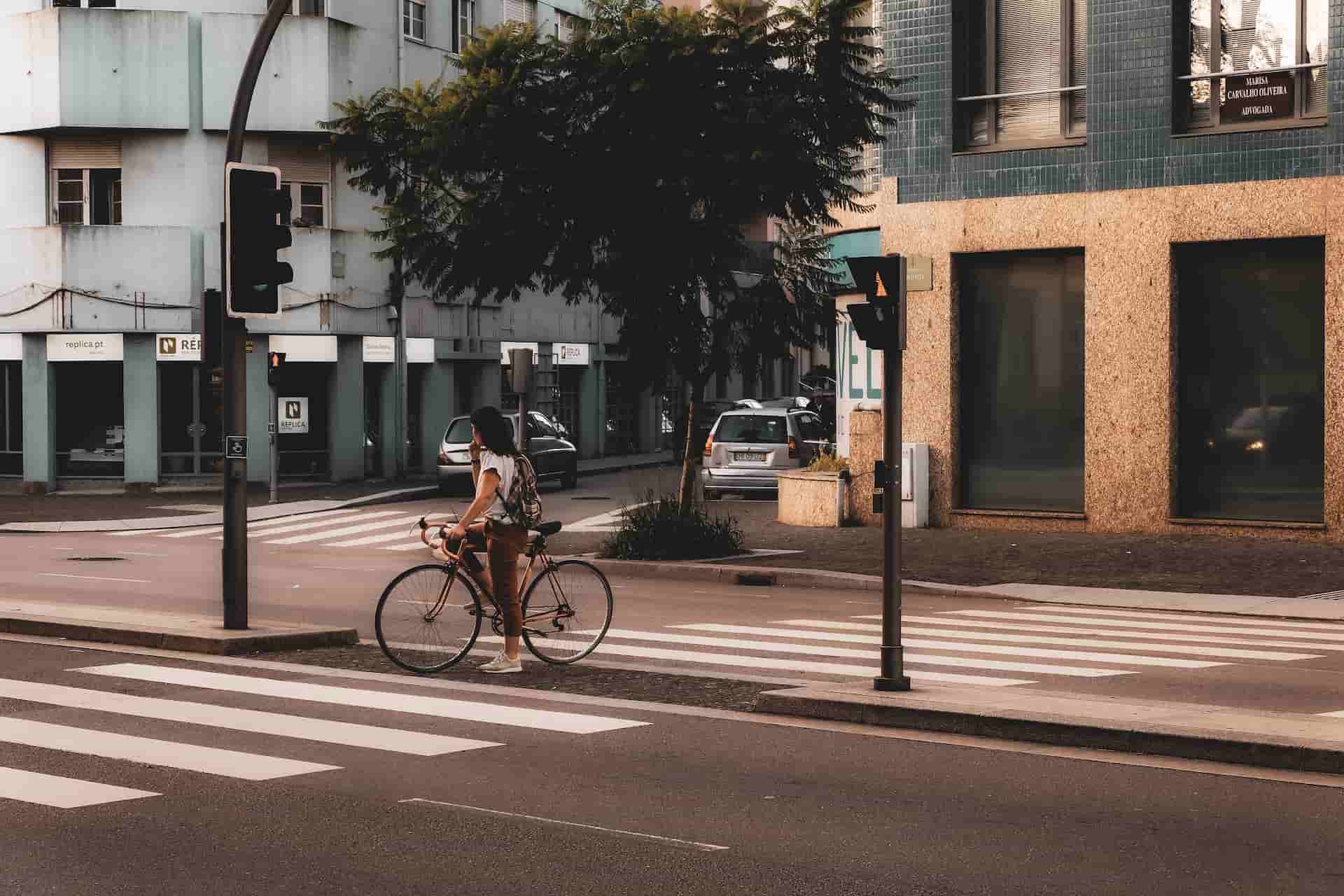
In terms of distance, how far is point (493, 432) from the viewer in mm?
11914

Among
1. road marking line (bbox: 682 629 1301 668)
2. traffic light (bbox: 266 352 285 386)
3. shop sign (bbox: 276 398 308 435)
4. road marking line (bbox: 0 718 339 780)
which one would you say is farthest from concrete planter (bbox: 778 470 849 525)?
road marking line (bbox: 0 718 339 780)

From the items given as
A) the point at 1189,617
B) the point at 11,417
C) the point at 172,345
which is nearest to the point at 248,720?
the point at 1189,617

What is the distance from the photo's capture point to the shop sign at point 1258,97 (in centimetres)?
2225

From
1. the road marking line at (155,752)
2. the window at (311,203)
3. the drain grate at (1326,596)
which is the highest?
the window at (311,203)

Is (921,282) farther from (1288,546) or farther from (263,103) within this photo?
(263,103)

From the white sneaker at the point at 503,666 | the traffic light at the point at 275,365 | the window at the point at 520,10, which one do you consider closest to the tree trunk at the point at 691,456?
the white sneaker at the point at 503,666

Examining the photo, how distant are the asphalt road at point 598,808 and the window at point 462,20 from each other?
34614mm

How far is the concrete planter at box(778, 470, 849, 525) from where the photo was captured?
25855 mm

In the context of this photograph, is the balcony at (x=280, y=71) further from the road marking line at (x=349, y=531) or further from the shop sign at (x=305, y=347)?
the road marking line at (x=349, y=531)

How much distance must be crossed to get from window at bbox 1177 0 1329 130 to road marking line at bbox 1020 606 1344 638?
8.10 metres

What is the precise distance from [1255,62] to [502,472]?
1436 cm

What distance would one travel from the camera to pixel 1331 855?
6969mm

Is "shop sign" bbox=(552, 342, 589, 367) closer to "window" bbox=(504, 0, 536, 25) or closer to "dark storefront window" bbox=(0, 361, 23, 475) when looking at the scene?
"window" bbox=(504, 0, 536, 25)

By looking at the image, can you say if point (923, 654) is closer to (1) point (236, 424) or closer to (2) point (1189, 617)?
(2) point (1189, 617)
